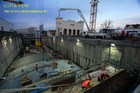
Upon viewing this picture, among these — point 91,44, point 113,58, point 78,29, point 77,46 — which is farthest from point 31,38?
point 113,58

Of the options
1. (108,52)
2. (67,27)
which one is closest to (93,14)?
(67,27)

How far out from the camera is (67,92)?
4.35m

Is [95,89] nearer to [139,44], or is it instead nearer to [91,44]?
[139,44]

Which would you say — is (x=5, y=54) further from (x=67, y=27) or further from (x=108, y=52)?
(x=67, y=27)

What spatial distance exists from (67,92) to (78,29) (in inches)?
1309

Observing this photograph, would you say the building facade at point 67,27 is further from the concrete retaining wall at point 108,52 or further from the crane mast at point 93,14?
the concrete retaining wall at point 108,52

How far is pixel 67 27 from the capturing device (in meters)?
34.8

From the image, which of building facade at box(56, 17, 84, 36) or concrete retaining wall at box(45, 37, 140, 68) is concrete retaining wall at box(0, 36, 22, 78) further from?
building facade at box(56, 17, 84, 36)

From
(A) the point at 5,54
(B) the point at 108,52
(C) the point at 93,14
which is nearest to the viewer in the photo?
(B) the point at 108,52

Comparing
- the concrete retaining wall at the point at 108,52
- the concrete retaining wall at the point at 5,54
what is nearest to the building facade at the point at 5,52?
the concrete retaining wall at the point at 5,54

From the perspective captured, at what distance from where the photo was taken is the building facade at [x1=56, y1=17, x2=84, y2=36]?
33875mm

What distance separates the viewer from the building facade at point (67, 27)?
33.9m

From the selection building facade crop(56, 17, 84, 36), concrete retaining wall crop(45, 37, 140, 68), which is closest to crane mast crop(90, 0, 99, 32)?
building facade crop(56, 17, 84, 36)

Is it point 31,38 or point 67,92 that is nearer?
point 67,92
